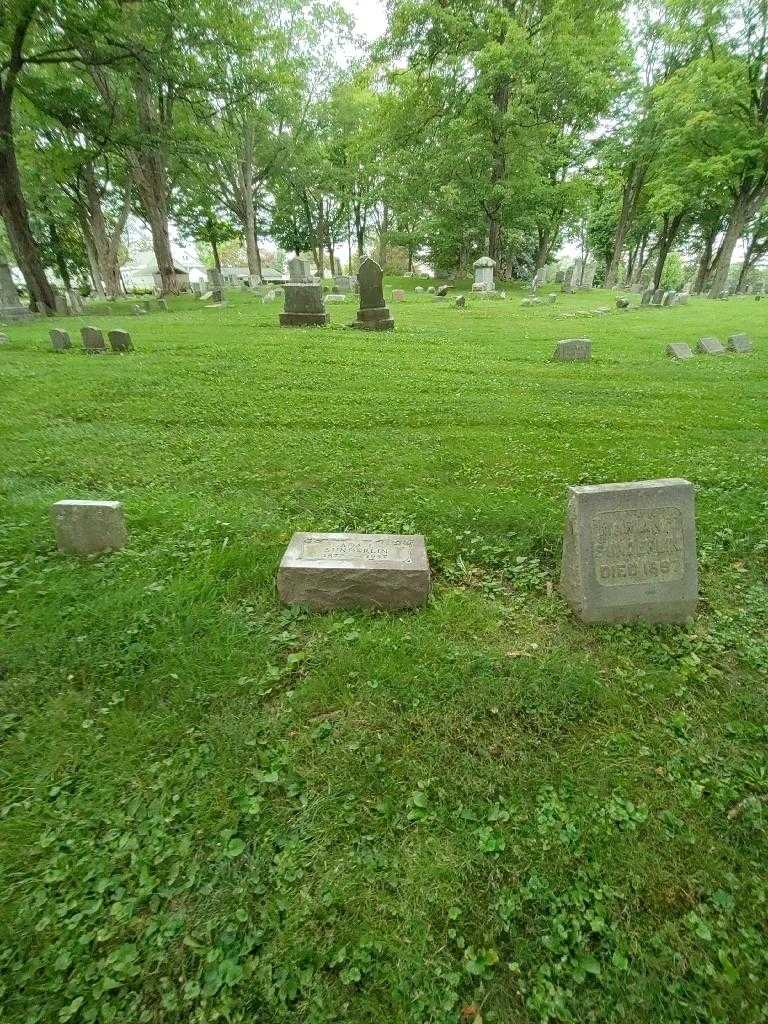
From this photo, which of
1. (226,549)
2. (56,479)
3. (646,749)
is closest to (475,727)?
(646,749)

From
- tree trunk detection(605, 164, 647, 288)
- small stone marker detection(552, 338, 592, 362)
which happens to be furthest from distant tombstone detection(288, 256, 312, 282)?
tree trunk detection(605, 164, 647, 288)

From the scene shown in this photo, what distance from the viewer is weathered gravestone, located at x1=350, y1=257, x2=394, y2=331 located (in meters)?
12.5

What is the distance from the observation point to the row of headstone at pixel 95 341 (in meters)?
10.1

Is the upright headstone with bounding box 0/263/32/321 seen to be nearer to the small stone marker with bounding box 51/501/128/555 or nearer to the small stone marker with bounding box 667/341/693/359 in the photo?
the small stone marker with bounding box 51/501/128/555

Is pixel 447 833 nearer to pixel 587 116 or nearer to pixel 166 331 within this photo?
pixel 166 331

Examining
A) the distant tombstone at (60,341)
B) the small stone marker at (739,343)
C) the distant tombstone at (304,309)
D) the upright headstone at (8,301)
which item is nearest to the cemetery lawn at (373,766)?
the distant tombstone at (60,341)

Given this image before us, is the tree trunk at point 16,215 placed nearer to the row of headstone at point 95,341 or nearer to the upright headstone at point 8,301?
the upright headstone at point 8,301

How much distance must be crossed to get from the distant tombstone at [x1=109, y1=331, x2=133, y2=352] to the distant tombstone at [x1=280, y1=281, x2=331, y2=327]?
13.5 ft

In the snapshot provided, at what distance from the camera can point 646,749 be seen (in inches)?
95.2

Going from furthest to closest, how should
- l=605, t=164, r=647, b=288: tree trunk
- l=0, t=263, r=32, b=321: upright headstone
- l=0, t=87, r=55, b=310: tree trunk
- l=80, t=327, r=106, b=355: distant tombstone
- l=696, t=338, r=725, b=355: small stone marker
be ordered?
1. l=605, t=164, r=647, b=288: tree trunk
2. l=0, t=263, r=32, b=321: upright headstone
3. l=0, t=87, r=55, b=310: tree trunk
4. l=696, t=338, r=725, b=355: small stone marker
5. l=80, t=327, r=106, b=355: distant tombstone

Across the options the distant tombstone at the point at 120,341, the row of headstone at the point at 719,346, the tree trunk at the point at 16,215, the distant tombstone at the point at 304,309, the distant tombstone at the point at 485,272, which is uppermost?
the tree trunk at the point at 16,215

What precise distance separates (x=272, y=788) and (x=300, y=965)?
665mm

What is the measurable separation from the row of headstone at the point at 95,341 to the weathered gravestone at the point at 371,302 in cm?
544

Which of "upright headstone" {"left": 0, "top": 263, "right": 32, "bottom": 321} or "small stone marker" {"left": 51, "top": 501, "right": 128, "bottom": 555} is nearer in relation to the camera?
"small stone marker" {"left": 51, "top": 501, "right": 128, "bottom": 555}
